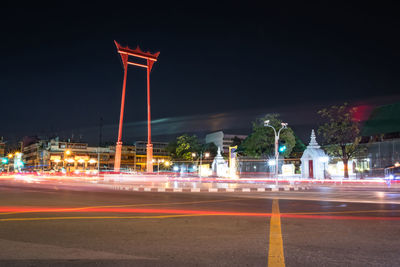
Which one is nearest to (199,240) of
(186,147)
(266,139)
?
(266,139)

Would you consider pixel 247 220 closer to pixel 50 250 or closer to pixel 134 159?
pixel 50 250

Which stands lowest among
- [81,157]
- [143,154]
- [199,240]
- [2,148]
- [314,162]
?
[199,240]

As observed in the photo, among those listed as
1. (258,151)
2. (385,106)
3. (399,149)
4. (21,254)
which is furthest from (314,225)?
(385,106)

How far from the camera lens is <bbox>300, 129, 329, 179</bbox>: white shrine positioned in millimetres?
39750

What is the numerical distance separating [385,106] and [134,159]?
74985 mm

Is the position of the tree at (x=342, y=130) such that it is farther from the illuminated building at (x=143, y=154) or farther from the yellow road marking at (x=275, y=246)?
the illuminated building at (x=143, y=154)

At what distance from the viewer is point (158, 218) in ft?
29.5

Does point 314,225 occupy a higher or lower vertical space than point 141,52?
lower

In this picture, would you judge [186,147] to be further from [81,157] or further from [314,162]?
[81,157]

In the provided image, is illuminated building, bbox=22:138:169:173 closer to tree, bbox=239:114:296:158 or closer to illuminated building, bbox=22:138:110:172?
illuminated building, bbox=22:138:110:172

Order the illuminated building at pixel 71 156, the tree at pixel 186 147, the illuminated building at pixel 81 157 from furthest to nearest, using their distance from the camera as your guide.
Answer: the illuminated building at pixel 81 157, the illuminated building at pixel 71 156, the tree at pixel 186 147

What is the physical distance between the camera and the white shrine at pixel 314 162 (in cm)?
3975

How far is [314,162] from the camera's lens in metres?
40.4

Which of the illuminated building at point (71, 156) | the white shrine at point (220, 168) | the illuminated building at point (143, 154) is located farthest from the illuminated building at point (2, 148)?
the white shrine at point (220, 168)
